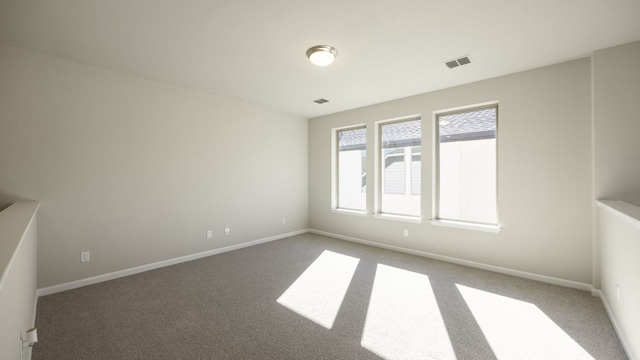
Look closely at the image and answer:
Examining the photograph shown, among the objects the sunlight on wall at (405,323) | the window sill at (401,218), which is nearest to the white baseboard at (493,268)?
the window sill at (401,218)

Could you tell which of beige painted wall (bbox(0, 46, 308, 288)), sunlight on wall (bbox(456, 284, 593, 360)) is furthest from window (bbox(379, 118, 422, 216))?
beige painted wall (bbox(0, 46, 308, 288))

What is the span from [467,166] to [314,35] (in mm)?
3019

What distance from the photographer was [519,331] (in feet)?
7.38

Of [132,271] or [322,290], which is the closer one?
[322,290]

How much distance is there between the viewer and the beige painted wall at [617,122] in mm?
2666

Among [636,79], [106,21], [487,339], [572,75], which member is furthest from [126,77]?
[636,79]

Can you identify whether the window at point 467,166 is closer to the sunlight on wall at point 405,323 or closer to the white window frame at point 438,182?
the white window frame at point 438,182

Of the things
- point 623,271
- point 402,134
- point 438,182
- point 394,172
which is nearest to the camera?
point 623,271

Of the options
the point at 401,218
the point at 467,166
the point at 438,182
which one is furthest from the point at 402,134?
the point at 401,218

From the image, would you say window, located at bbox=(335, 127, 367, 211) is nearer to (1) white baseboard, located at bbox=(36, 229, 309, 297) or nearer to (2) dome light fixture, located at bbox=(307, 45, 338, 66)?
(1) white baseboard, located at bbox=(36, 229, 309, 297)

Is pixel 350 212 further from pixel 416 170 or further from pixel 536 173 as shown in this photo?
pixel 536 173

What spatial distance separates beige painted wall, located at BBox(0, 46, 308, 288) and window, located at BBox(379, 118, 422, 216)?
2366 mm

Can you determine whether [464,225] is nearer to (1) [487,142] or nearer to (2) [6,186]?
(1) [487,142]

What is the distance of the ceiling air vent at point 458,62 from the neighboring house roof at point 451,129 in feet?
3.46
